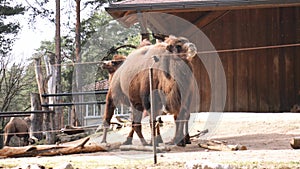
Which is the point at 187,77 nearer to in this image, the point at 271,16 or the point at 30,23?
the point at 271,16

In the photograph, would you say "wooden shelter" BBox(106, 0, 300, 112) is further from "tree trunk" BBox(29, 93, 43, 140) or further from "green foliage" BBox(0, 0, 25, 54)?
"green foliage" BBox(0, 0, 25, 54)

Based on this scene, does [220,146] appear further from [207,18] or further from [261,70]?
[261,70]

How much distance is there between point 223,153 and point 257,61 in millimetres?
6292

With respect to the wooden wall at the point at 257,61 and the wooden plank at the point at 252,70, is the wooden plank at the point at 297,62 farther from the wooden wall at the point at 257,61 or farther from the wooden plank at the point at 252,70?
the wooden plank at the point at 252,70

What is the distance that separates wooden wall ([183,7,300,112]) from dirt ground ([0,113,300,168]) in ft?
3.33

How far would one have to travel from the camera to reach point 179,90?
801cm

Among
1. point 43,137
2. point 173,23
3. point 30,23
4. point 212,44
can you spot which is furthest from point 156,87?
point 30,23

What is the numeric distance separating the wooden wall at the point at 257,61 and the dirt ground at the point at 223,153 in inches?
39.9

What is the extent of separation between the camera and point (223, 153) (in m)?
7.04

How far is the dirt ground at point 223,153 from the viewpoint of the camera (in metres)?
6.15

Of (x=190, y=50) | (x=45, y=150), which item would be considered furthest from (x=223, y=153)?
(x=45, y=150)

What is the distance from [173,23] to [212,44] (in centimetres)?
143

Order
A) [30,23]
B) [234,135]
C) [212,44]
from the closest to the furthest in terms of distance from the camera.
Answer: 1. [234,135]
2. [212,44]
3. [30,23]

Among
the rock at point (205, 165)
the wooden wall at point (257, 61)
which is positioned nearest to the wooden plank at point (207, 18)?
the wooden wall at point (257, 61)
